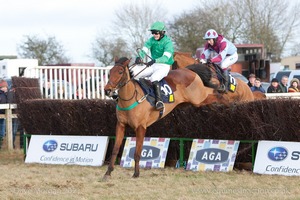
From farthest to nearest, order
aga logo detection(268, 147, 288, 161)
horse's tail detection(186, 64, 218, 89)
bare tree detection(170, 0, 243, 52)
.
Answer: bare tree detection(170, 0, 243, 52) < horse's tail detection(186, 64, 218, 89) < aga logo detection(268, 147, 288, 161)

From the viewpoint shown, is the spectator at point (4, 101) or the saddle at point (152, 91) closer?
the saddle at point (152, 91)

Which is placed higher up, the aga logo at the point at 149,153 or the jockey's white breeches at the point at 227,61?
the jockey's white breeches at the point at 227,61

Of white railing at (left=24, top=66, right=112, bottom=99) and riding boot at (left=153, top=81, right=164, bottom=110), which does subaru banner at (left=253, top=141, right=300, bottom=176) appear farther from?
white railing at (left=24, top=66, right=112, bottom=99)

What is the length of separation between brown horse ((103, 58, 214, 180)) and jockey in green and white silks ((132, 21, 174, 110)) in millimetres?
247

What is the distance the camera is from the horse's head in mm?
10031

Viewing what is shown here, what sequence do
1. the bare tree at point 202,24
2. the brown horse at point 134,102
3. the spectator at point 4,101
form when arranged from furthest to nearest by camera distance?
the bare tree at point 202,24 → the spectator at point 4,101 → the brown horse at point 134,102

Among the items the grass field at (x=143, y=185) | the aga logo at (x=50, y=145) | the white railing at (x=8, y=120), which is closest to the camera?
the grass field at (x=143, y=185)

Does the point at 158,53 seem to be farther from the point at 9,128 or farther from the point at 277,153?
the point at 9,128

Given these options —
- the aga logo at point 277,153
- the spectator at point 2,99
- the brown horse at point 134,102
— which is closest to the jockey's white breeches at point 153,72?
the brown horse at point 134,102

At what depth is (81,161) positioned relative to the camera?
1250 cm

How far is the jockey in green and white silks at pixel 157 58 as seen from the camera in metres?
11.1

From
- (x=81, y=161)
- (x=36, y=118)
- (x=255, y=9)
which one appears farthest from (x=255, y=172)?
(x=255, y=9)

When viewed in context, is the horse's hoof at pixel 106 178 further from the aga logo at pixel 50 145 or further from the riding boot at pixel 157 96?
the aga logo at pixel 50 145

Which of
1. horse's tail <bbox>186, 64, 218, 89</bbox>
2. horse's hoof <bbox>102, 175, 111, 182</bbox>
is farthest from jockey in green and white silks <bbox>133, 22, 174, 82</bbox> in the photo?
horse's hoof <bbox>102, 175, 111, 182</bbox>
